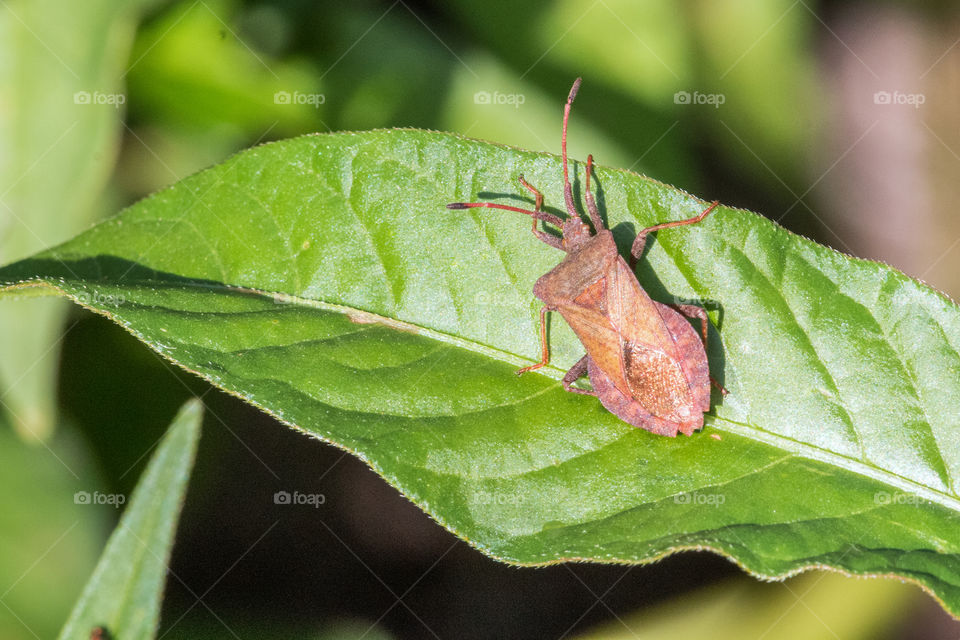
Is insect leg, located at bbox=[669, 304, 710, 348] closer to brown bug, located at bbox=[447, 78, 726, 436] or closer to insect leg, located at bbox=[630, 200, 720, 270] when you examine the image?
brown bug, located at bbox=[447, 78, 726, 436]

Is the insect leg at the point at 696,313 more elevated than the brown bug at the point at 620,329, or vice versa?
the insect leg at the point at 696,313

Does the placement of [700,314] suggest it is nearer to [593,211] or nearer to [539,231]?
[593,211]

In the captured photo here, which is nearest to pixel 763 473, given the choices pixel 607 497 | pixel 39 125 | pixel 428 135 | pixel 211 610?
pixel 607 497

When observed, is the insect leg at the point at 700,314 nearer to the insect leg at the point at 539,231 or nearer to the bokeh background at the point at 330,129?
the insect leg at the point at 539,231

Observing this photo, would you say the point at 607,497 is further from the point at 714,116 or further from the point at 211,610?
the point at 714,116

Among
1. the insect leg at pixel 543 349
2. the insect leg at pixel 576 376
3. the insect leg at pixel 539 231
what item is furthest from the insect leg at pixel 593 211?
the insect leg at pixel 576 376
